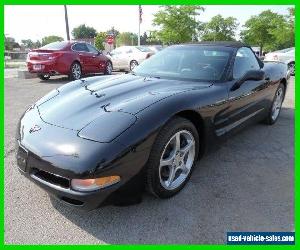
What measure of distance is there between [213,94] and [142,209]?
138cm

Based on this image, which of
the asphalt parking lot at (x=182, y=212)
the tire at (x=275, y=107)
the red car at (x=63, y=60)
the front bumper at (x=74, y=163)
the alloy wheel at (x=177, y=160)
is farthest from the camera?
the red car at (x=63, y=60)

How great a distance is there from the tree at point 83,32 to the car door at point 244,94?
9337 centimetres

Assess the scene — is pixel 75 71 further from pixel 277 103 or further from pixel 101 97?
pixel 101 97

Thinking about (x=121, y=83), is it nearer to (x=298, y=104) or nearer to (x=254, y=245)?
(x=254, y=245)

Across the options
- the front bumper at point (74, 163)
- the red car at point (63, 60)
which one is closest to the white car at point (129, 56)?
the red car at point (63, 60)

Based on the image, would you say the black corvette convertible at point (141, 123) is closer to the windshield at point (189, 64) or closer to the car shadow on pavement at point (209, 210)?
the windshield at point (189, 64)

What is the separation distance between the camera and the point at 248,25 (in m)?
35.2

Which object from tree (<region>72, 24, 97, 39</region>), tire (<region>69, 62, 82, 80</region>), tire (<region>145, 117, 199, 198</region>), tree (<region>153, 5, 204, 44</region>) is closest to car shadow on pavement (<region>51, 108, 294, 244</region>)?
tire (<region>145, 117, 199, 198</region>)

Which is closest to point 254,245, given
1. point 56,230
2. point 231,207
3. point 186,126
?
point 231,207

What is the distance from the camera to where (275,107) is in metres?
5.27

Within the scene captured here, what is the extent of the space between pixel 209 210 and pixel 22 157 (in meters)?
1.63

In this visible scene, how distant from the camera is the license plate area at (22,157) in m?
2.48

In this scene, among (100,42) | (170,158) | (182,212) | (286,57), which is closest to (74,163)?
(170,158)

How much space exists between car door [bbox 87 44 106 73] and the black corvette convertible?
7848 mm
